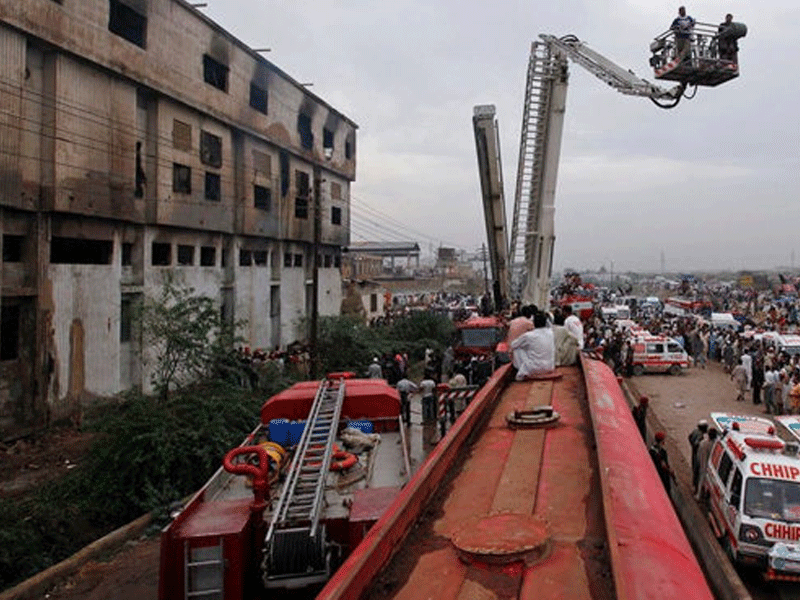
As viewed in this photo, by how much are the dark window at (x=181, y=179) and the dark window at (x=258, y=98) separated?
19.9 ft

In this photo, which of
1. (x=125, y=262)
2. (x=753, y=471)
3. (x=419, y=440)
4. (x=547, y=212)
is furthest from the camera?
(x=125, y=262)

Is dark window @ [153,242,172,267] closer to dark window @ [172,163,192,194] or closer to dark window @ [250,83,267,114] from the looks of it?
dark window @ [172,163,192,194]

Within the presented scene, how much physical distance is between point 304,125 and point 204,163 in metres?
9.65

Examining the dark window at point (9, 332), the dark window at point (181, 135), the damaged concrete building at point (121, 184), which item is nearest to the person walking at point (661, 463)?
the damaged concrete building at point (121, 184)

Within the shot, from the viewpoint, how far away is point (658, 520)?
3.62 metres

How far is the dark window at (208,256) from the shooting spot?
25016 millimetres

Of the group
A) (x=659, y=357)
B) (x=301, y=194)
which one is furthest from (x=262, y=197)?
(x=659, y=357)

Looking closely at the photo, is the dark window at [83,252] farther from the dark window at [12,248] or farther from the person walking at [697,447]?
the person walking at [697,447]

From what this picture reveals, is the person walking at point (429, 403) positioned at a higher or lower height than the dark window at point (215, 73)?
lower

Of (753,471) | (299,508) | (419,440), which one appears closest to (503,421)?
(299,508)

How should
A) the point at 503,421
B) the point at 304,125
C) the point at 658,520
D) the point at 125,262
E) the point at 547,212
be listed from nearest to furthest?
the point at 658,520
the point at 503,421
the point at 547,212
the point at 125,262
the point at 304,125

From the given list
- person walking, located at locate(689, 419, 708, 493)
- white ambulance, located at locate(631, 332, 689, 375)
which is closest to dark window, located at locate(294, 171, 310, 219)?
white ambulance, located at locate(631, 332, 689, 375)

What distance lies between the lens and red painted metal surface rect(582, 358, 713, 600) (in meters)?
2.84

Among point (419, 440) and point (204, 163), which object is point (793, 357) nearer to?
point (419, 440)
